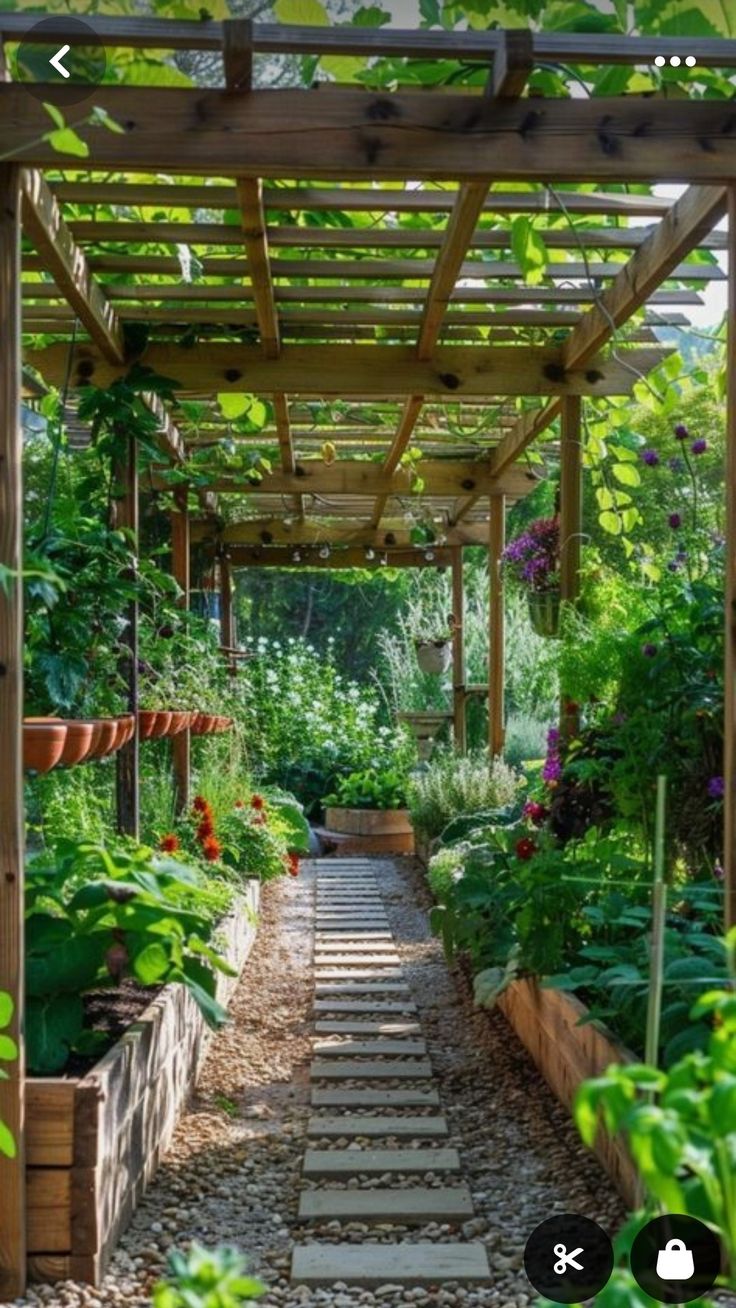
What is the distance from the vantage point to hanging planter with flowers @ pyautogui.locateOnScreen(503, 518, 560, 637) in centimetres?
589

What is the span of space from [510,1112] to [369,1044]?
3.19ft

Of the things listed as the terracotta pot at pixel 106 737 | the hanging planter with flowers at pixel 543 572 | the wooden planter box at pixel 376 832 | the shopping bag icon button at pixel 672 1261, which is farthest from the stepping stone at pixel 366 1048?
the wooden planter box at pixel 376 832

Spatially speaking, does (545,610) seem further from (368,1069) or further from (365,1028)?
(368,1069)

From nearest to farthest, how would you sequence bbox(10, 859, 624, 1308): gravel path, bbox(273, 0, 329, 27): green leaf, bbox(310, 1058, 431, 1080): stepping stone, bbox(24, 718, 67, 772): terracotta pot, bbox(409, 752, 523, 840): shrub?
bbox(10, 859, 624, 1308): gravel path, bbox(273, 0, 329, 27): green leaf, bbox(24, 718, 67, 772): terracotta pot, bbox(310, 1058, 431, 1080): stepping stone, bbox(409, 752, 523, 840): shrub

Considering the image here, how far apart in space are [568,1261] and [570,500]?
3996 millimetres

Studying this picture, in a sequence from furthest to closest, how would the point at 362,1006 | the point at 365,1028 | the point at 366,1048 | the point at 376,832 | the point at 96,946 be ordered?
the point at 376,832
the point at 362,1006
the point at 365,1028
the point at 366,1048
the point at 96,946

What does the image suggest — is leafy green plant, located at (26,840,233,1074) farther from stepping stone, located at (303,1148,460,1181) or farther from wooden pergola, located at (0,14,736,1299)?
stepping stone, located at (303,1148,460,1181)

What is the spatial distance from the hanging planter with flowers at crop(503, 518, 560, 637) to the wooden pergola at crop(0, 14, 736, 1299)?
0.21 metres

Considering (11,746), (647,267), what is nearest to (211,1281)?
(11,746)

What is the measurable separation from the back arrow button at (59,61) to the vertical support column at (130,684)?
2391mm

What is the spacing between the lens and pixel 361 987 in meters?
5.83

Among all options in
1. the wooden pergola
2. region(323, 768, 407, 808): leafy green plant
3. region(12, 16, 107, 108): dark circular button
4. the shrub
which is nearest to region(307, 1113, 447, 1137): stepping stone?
the wooden pergola

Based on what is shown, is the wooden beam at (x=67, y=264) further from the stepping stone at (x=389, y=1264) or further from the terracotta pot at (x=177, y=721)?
the stepping stone at (x=389, y=1264)

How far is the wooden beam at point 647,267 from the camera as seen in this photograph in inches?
143
